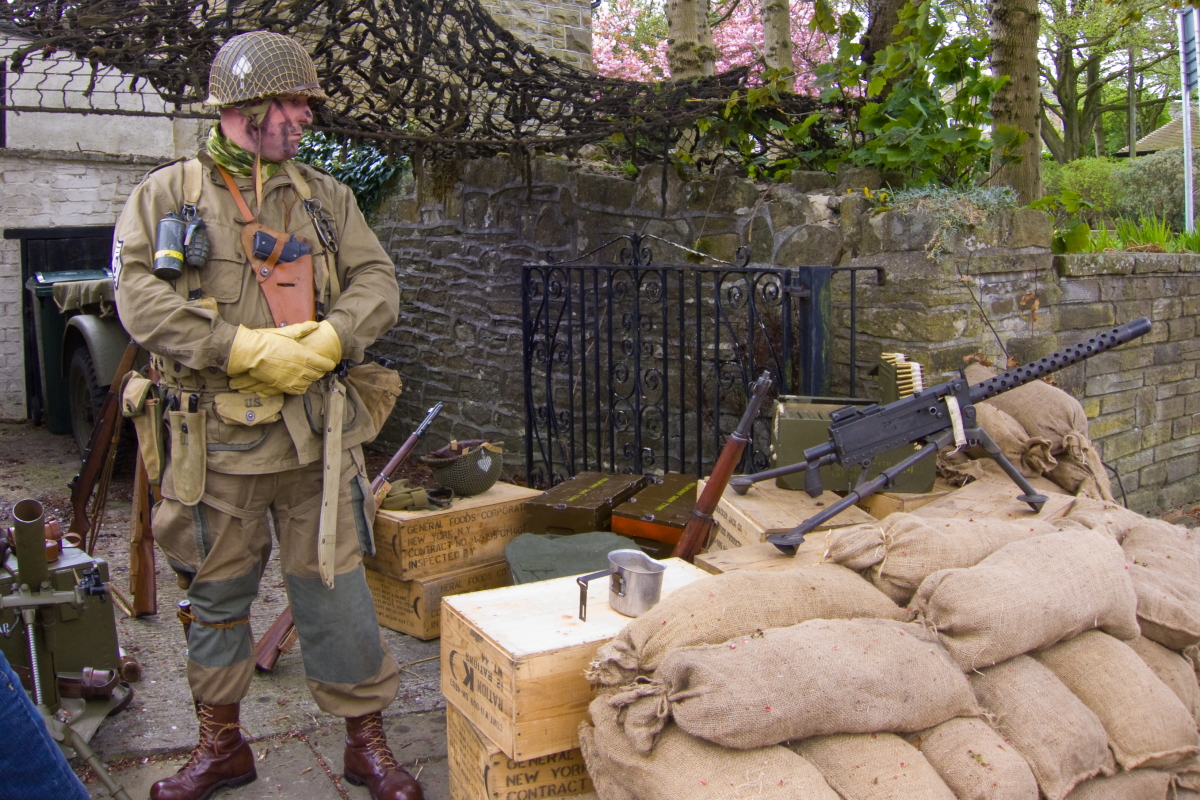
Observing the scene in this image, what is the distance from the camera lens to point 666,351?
4.27 metres

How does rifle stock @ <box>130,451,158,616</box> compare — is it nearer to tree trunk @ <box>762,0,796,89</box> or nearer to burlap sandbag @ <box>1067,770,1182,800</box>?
burlap sandbag @ <box>1067,770,1182,800</box>

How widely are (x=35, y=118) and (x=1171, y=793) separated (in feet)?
33.2

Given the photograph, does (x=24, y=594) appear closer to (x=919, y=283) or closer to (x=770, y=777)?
(x=770, y=777)

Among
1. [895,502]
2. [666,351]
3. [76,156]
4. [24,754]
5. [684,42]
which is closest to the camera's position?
[24,754]

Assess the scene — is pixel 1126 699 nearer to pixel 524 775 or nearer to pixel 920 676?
pixel 920 676

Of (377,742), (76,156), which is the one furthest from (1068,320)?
(76,156)

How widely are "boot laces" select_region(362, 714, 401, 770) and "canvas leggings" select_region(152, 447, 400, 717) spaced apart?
0.13 ft

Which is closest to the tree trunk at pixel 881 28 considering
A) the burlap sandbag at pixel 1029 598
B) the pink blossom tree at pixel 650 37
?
the burlap sandbag at pixel 1029 598

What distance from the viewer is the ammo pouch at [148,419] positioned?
2.63m

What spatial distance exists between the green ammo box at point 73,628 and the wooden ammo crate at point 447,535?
98 centimetres

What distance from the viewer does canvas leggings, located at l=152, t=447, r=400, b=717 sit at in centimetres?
255

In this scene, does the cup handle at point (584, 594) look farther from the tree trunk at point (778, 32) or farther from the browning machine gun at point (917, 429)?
the tree trunk at point (778, 32)

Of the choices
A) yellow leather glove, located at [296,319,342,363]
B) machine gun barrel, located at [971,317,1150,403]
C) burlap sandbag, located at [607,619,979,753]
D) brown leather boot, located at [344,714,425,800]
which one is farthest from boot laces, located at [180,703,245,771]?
machine gun barrel, located at [971,317,1150,403]

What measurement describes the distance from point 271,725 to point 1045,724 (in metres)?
2.30
